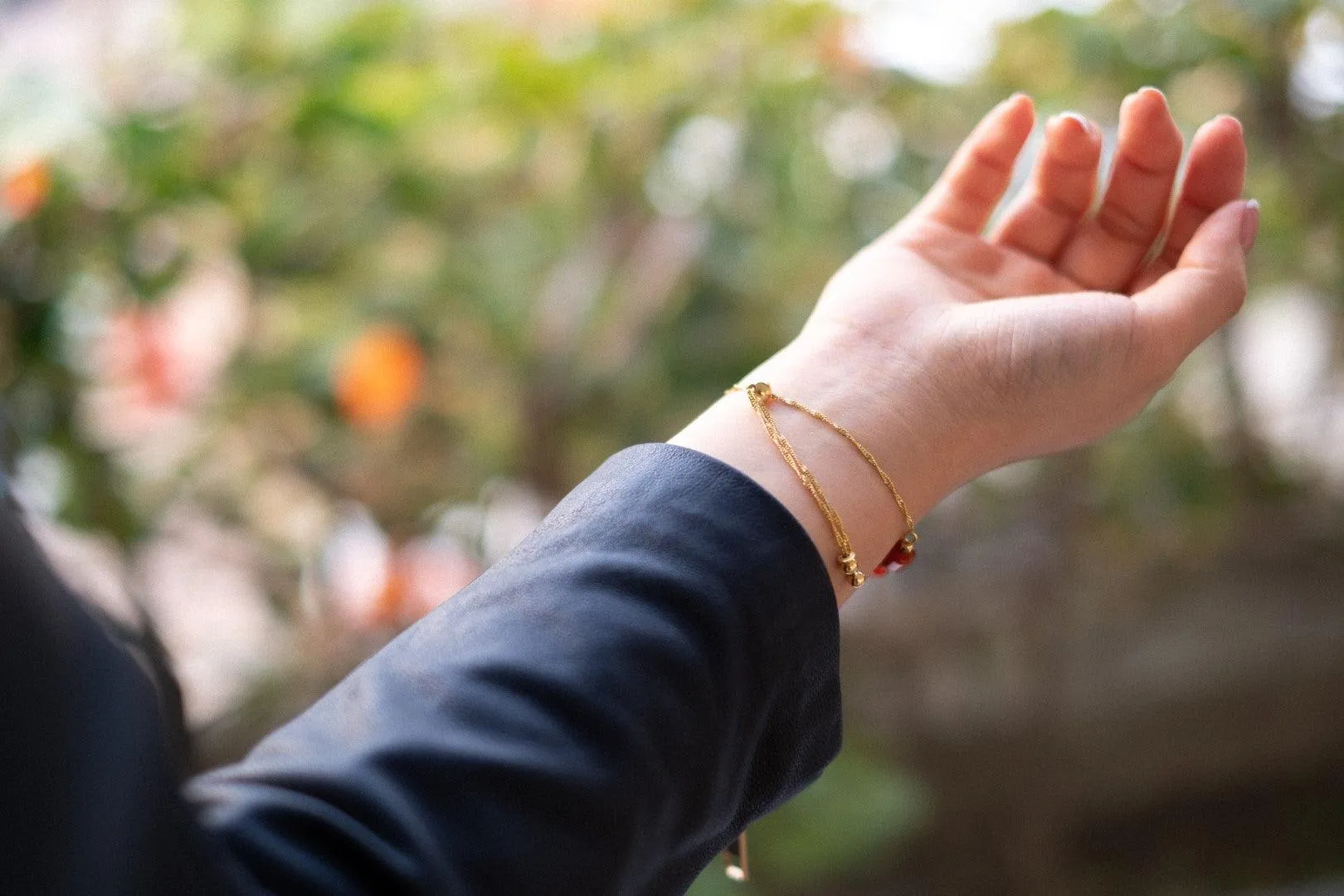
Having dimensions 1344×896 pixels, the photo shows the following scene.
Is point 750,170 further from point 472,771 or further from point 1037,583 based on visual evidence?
point 472,771

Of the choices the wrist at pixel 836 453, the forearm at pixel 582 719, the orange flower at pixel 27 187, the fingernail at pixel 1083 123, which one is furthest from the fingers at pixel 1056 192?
the orange flower at pixel 27 187

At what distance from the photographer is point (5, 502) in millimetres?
290

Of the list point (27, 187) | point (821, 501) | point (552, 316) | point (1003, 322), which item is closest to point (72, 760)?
point (821, 501)

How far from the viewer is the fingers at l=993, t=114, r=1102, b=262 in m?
0.61

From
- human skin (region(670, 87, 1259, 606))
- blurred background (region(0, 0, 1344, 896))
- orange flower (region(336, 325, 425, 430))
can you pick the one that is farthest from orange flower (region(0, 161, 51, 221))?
human skin (region(670, 87, 1259, 606))

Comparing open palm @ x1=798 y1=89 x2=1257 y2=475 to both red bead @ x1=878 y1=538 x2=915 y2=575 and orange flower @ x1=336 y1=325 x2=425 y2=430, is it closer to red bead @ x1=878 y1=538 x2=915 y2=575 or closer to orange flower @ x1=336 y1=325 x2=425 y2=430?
red bead @ x1=878 y1=538 x2=915 y2=575

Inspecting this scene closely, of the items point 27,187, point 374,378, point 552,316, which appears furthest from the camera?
point 552,316

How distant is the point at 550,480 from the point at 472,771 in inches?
31.1

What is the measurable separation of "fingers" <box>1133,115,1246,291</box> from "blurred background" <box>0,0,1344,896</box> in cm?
25

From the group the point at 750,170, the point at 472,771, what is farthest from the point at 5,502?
the point at 750,170

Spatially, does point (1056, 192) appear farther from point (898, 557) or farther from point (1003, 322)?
point (898, 557)

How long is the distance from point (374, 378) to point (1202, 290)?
2.20ft

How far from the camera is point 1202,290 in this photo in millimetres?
577

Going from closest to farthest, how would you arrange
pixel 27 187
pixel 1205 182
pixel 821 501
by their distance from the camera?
pixel 821 501 < pixel 1205 182 < pixel 27 187
